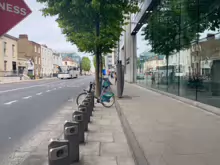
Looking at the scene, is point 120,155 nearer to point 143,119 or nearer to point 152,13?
point 143,119

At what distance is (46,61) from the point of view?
7712 centimetres

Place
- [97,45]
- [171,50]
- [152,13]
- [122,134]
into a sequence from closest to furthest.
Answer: [122,134] < [97,45] < [171,50] < [152,13]

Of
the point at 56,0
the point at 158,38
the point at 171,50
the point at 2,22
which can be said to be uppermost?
the point at 56,0

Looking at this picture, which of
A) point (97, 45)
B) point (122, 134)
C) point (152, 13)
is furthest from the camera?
point (152, 13)

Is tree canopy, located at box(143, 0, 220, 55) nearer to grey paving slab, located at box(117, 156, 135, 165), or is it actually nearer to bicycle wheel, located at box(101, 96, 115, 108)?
bicycle wheel, located at box(101, 96, 115, 108)

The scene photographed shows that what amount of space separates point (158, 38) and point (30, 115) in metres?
11.7

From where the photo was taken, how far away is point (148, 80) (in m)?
21.5

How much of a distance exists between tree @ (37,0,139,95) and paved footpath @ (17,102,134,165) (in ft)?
22.0

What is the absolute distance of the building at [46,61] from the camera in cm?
7287

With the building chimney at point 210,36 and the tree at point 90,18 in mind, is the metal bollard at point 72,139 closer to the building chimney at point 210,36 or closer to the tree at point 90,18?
the building chimney at point 210,36

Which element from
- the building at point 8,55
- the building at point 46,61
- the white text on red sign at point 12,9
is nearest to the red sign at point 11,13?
the white text on red sign at point 12,9

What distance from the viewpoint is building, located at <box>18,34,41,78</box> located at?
2305 inches

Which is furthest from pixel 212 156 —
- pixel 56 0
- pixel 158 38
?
pixel 158 38

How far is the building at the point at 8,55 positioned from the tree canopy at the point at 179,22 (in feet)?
111
